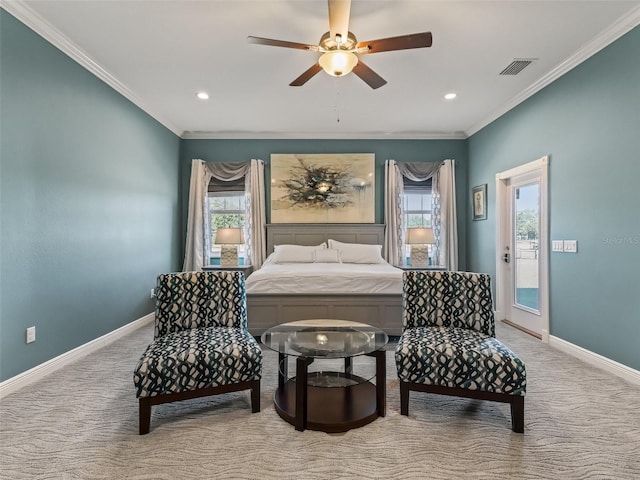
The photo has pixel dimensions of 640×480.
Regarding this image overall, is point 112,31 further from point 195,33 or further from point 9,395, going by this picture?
point 9,395

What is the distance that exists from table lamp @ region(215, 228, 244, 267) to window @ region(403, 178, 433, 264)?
9.61 feet

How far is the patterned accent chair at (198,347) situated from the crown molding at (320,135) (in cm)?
365

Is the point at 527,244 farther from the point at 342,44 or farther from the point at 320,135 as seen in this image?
the point at 320,135

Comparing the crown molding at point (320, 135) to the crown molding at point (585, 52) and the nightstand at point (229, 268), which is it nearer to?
the crown molding at point (585, 52)

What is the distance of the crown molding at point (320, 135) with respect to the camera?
5770 millimetres

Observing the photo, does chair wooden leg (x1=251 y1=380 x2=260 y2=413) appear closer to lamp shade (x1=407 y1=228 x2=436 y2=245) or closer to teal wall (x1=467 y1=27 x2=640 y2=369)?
teal wall (x1=467 y1=27 x2=640 y2=369)

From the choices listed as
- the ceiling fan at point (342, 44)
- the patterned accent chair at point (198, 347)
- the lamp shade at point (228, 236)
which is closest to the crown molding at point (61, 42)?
the ceiling fan at point (342, 44)

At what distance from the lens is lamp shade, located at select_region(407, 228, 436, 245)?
17.7ft

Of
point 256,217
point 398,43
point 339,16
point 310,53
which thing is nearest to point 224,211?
point 256,217

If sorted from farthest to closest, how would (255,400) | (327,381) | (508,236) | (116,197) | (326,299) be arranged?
1. (508,236)
2. (116,197)
3. (326,299)
4. (327,381)
5. (255,400)

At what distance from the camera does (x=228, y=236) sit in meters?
5.38

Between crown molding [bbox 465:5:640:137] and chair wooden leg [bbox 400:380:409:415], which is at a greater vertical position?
crown molding [bbox 465:5:640:137]

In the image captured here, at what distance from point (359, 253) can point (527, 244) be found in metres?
2.22

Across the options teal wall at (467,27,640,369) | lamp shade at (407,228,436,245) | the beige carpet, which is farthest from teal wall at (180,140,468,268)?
the beige carpet
